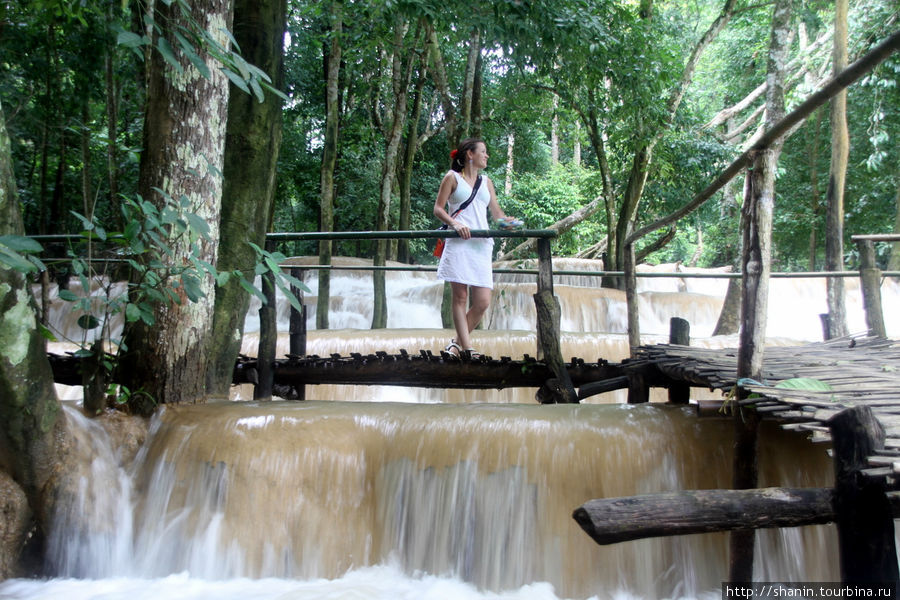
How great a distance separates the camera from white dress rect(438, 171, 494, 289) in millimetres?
4980

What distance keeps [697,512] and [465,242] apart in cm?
303

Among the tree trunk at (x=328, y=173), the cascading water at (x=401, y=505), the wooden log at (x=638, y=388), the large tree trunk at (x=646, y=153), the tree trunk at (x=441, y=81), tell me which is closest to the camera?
the cascading water at (x=401, y=505)

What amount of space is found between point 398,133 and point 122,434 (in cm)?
754

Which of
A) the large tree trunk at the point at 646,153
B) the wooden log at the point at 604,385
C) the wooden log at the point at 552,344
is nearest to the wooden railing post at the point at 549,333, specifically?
the wooden log at the point at 552,344

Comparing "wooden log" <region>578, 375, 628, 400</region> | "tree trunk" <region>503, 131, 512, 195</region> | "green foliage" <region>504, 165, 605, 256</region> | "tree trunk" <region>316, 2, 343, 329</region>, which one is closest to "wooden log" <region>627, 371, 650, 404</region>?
"wooden log" <region>578, 375, 628, 400</region>

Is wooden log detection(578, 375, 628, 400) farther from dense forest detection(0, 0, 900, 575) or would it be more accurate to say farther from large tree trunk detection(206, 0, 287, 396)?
large tree trunk detection(206, 0, 287, 396)

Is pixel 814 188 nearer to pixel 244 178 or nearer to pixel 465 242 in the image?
pixel 465 242

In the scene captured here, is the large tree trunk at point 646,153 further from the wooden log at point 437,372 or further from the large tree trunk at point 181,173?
the large tree trunk at point 181,173

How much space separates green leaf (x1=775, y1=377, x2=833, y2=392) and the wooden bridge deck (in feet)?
0.09

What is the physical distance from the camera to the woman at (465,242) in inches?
196

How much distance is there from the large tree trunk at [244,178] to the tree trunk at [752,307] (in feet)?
9.93

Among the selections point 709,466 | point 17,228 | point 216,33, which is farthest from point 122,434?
point 709,466

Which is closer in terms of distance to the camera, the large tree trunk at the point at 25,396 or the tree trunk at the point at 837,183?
the large tree trunk at the point at 25,396

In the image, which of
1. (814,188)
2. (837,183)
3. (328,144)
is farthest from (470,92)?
(814,188)
